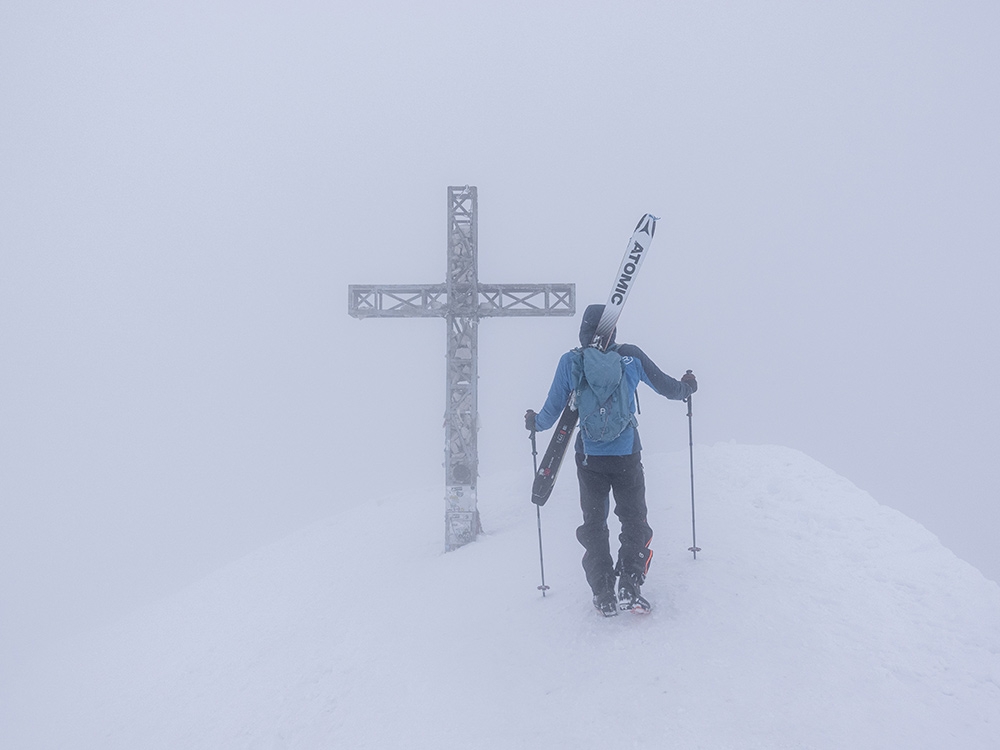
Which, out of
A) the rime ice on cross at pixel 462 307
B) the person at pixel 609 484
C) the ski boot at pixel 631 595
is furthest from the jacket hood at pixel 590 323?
the rime ice on cross at pixel 462 307

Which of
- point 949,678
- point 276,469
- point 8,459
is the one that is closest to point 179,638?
point 949,678

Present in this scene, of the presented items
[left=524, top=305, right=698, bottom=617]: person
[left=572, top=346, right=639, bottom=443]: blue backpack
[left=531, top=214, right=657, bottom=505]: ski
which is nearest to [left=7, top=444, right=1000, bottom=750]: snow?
[left=524, top=305, right=698, bottom=617]: person

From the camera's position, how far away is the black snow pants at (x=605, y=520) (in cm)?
636

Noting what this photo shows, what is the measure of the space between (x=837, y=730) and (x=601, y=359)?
370 cm

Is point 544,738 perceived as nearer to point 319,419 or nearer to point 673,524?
point 673,524

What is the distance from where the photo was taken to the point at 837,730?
14.8 feet

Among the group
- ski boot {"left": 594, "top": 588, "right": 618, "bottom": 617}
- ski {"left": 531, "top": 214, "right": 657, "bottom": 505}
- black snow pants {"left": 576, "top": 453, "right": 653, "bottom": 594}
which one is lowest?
ski boot {"left": 594, "top": 588, "right": 618, "bottom": 617}

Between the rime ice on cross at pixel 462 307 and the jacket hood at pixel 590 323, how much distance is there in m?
5.93

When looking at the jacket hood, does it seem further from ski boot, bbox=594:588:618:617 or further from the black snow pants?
ski boot, bbox=594:588:618:617

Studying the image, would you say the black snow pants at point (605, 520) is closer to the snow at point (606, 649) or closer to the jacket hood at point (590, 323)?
the snow at point (606, 649)

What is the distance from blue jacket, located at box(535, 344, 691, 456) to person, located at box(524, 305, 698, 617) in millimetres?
11

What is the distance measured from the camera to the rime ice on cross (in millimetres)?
12609

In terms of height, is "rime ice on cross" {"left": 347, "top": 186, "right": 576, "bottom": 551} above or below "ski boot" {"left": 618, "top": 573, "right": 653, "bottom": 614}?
above

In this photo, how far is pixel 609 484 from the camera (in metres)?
6.55
